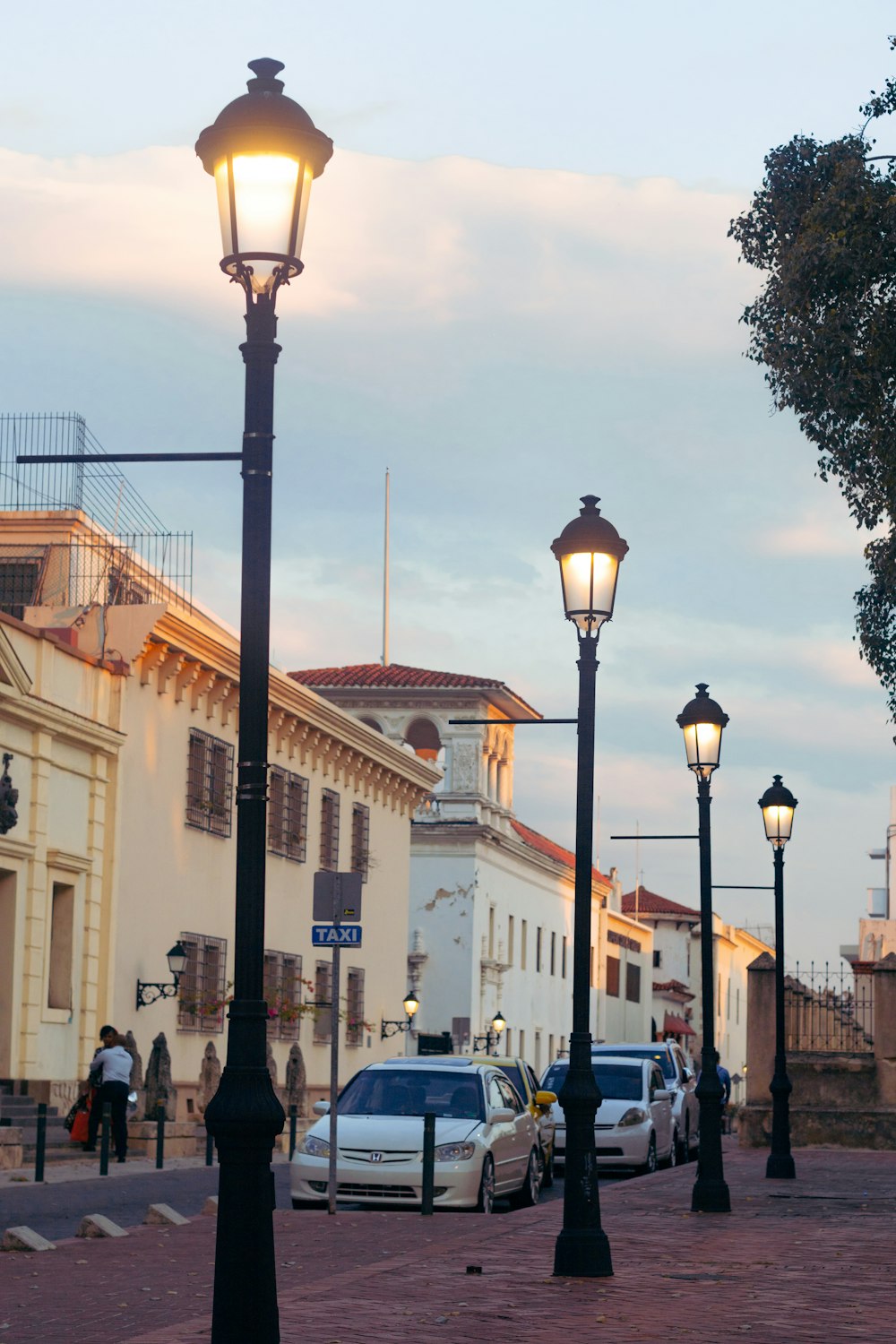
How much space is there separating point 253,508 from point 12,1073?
22.4m

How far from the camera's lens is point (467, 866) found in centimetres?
6050

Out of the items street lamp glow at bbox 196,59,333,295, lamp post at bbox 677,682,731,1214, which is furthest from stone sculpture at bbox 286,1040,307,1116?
street lamp glow at bbox 196,59,333,295

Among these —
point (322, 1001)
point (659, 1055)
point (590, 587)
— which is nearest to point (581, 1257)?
point (590, 587)

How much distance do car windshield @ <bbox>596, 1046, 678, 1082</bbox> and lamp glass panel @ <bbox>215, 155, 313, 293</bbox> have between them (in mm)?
24978

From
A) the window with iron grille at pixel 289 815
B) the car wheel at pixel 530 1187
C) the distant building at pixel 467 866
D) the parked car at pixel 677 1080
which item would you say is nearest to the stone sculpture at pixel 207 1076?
the window with iron grille at pixel 289 815

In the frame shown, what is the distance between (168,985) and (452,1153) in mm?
15968

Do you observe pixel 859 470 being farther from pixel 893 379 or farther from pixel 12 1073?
pixel 12 1073

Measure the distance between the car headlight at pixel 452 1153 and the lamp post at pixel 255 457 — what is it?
10854 mm

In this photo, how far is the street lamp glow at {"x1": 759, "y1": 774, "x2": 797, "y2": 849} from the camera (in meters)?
24.4

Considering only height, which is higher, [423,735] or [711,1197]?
[423,735]

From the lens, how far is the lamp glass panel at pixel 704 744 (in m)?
19.2

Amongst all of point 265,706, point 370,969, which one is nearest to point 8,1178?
point 265,706

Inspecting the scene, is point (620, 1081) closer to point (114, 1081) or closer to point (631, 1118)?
point (631, 1118)

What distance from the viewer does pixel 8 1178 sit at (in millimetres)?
21906
